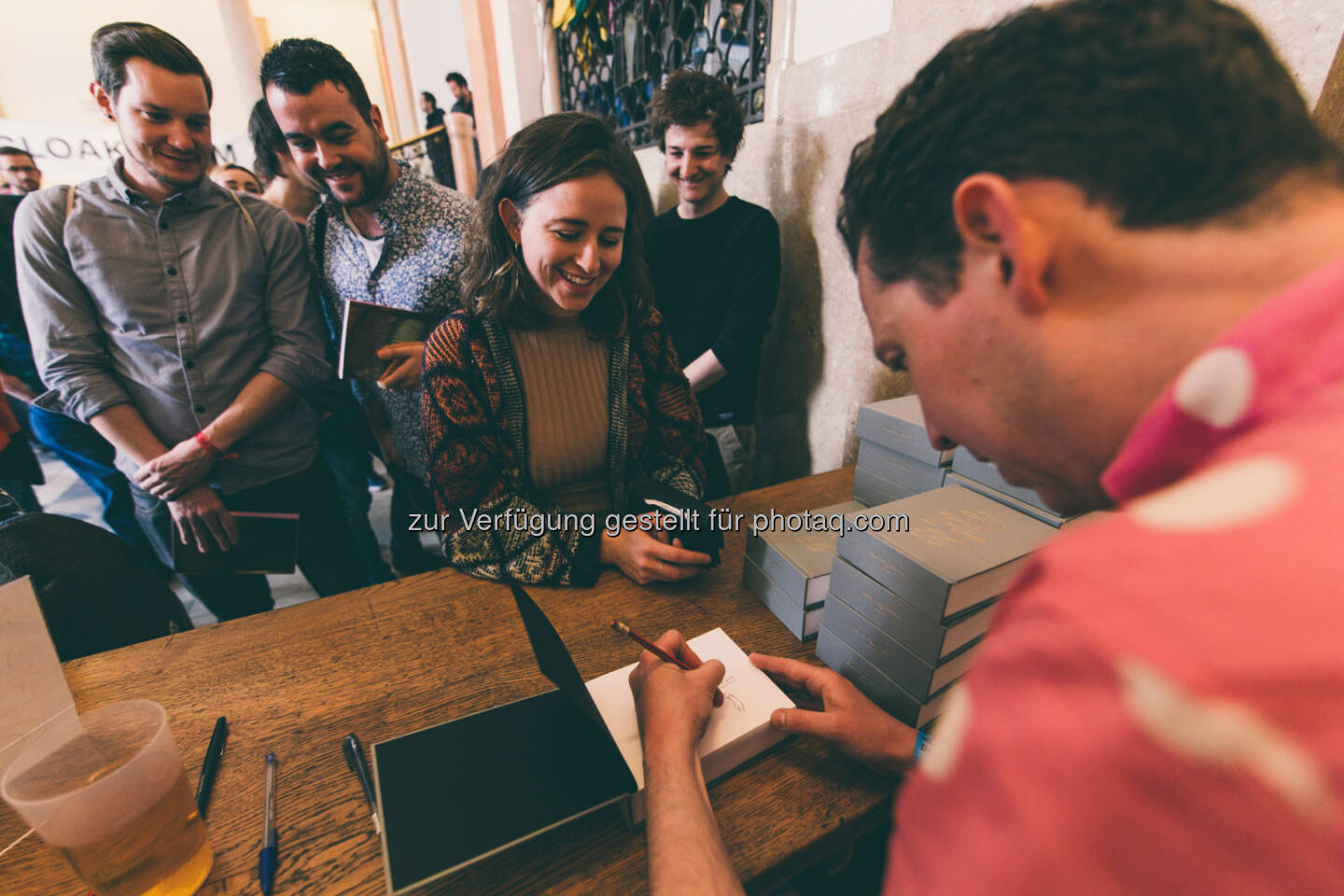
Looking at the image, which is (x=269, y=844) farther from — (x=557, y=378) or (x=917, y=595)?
(x=557, y=378)

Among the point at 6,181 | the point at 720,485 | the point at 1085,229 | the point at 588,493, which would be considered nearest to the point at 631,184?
the point at 588,493

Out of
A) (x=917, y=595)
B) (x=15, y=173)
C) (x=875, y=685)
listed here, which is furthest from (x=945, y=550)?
(x=15, y=173)

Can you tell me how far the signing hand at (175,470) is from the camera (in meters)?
1.35

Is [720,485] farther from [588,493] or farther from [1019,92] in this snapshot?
[1019,92]

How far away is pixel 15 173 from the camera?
2777 mm

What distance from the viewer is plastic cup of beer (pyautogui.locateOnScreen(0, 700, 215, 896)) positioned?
469 millimetres

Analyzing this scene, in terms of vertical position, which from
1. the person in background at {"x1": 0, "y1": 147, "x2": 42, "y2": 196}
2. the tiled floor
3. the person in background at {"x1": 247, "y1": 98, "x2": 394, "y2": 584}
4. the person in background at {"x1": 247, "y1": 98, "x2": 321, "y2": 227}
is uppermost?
the person in background at {"x1": 0, "y1": 147, "x2": 42, "y2": 196}

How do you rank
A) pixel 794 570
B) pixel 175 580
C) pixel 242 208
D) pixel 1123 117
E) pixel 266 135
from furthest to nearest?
pixel 175 580, pixel 266 135, pixel 242 208, pixel 794 570, pixel 1123 117

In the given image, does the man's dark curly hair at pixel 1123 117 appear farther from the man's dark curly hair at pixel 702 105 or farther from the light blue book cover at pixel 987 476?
the man's dark curly hair at pixel 702 105

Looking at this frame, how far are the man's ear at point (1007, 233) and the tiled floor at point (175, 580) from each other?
278 centimetres

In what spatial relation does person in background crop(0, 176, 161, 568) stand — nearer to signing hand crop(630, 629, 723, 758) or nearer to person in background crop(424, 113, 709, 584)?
person in background crop(424, 113, 709, 584)

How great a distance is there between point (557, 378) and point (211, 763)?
882 mm

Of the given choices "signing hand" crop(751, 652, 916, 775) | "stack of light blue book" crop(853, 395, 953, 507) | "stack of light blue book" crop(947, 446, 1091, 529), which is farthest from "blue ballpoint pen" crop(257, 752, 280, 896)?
"stack of light blue book" crop(853, 395, 953, 507)

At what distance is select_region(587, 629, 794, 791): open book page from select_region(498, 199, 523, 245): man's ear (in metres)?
0.95
